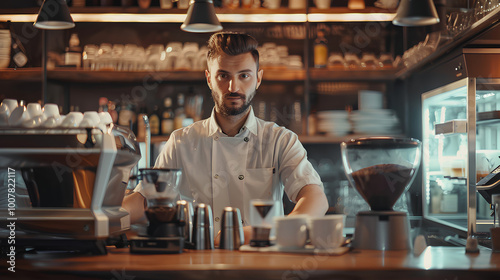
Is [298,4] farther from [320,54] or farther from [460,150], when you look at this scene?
[460,150]

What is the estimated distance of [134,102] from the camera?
159 inches

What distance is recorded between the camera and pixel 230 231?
162 cm

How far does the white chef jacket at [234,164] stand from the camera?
7.93 ft

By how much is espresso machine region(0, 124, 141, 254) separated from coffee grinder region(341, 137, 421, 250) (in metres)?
0.73

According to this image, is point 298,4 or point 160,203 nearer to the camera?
point 160,203

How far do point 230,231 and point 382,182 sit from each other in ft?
1.58

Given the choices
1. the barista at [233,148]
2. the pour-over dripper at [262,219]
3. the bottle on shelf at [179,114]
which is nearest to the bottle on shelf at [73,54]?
the bottle on shelf at [179,114]

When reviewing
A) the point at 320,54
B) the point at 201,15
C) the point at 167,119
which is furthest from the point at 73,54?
the point at 320,54

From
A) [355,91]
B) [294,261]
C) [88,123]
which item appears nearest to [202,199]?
[88,123]

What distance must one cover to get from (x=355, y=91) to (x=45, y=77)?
227 cm

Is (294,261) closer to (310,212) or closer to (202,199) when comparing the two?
(310,212)

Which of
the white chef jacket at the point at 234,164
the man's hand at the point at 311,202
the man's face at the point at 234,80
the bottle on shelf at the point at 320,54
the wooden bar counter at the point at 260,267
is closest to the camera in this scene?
the wooden bar counter at the point at 260,267

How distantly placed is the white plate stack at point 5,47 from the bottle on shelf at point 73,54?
409mm

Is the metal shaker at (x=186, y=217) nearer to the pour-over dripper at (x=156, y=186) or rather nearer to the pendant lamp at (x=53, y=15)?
the pour-over dripper at (x=156, y=186)
